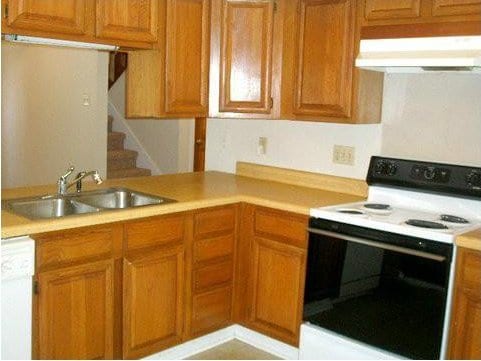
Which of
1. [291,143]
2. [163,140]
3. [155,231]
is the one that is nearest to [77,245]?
[155,231]

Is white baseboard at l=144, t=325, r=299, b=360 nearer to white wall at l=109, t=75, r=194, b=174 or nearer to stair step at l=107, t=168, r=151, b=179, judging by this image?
white wall at l=109, t=75, r=194, b=174

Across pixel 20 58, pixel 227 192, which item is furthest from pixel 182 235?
pixel 20 58

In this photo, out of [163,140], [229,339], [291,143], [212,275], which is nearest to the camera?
[212,275]

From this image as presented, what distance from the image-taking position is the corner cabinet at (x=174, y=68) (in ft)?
10.0

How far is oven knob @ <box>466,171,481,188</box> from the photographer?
2758 millimetres

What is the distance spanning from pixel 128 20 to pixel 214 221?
43.4 inches

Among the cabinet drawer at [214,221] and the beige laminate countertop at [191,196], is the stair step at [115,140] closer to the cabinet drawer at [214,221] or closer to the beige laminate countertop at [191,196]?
the beige laminate countertop at [191,196]

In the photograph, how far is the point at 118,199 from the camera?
3.15 meters

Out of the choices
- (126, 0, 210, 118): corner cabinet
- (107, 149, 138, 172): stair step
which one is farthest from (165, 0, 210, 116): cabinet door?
(107, 149, 138, 172): stair step

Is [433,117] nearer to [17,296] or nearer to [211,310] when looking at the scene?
[211,310]

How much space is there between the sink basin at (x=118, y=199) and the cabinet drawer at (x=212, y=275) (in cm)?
46

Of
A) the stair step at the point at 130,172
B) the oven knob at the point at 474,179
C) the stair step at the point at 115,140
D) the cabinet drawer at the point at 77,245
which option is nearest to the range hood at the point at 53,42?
the cabinet drawer at the point at 77,245

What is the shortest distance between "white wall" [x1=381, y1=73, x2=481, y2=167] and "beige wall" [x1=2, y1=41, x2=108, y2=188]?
3.51m

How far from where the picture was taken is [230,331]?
3.30 metres
